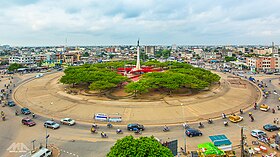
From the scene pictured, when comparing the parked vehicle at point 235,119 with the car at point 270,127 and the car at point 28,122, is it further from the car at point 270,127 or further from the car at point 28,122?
the car at point 28,122

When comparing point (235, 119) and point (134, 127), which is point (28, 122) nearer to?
point (134, 127)

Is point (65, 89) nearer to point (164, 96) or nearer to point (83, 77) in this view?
point (83, 77)

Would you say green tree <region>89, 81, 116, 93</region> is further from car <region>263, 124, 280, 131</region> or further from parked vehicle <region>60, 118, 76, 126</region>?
car <region>263, 124, 280, 131</region>

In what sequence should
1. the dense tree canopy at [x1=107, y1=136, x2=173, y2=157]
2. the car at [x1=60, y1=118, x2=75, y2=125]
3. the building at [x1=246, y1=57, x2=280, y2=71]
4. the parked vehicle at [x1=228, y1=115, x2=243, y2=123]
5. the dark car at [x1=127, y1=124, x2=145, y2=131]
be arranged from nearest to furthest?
the dense tree canopy at [x1=107, y1=136, x2=173, y2=157], the dark car at [x1=127, y1=124, x2=145, y2=131], the car at [x1=60, y1=118, x2=75, y2=125], the parked vehicle at [x1=228, y1=115, x2=243, y2=123], the building at [x1=246, y1=57, x2=280, y2=71]

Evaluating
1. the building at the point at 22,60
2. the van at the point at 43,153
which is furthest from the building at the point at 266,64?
the building at the point at 22,60

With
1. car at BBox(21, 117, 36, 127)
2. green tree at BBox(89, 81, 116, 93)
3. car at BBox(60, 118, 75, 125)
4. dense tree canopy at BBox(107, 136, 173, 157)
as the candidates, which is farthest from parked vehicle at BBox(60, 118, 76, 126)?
dense tree canopy at BBox(107, 136, 173, 157)

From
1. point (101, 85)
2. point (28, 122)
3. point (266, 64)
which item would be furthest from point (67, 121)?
point (266, 64)

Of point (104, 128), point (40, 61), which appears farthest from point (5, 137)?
point (40, 61)
